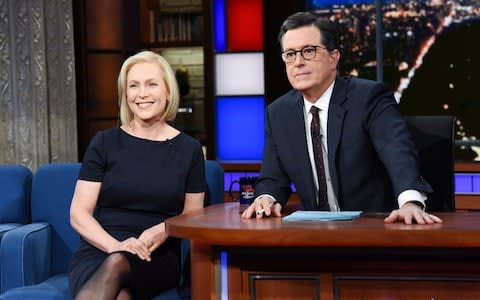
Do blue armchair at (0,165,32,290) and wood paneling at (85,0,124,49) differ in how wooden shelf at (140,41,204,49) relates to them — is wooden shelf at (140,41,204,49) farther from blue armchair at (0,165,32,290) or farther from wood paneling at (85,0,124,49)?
blue armchair at (0,165,32,290)

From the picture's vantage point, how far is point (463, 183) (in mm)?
5277

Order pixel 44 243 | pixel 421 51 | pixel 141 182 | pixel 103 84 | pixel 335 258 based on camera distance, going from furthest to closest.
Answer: pixel 421 51
pixel 103 84
pixel 44 243
pixel 141 182
pixel 335 258

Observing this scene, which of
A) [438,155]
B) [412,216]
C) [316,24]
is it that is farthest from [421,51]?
[412,216]

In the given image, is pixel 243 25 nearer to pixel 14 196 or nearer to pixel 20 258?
pixel 14 196

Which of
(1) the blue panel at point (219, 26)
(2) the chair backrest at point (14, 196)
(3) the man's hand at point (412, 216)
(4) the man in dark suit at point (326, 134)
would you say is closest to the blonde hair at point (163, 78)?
(4) the man in dark suit at point (326, 134)

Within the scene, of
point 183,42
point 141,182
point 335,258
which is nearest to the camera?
point 335,258

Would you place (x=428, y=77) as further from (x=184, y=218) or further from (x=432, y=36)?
(x=184, y=218)

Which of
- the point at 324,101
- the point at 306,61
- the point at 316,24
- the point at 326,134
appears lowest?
the point at 326,134

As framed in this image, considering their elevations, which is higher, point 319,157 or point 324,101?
point 324,101

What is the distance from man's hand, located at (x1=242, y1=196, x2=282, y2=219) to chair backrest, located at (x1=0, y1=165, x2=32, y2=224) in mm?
1229

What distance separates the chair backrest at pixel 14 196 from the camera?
3.32m

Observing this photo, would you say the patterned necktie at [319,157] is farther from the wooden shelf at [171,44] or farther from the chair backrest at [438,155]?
the wooden shelf at [171,44]

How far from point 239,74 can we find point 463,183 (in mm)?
1734

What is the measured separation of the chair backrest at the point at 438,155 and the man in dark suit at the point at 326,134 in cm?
18
